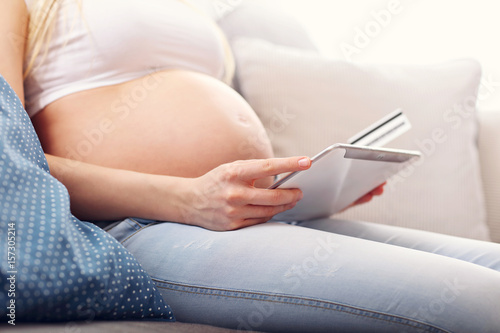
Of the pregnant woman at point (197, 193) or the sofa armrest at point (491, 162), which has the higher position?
the pregnant woman at point (197, 193)

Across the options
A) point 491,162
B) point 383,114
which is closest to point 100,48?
point 383,114

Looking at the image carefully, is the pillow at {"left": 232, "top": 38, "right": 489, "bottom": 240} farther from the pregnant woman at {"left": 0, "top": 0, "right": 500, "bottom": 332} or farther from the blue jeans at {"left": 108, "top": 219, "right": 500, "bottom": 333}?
the blue jeans at {"left": 108, "top": 219, "right": 500, "bottom": 333}

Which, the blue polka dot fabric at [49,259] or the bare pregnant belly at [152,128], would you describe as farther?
the bare pregnant belly at [152,128]

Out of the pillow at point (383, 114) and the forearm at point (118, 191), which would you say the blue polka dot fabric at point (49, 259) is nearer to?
the forearm at point (118, 191)

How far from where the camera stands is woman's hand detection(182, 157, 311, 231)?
0.64 meters

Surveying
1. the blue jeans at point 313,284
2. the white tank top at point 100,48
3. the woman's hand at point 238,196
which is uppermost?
the white tank top at point 100,48

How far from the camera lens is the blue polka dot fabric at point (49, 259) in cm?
45

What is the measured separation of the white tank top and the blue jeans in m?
0.41

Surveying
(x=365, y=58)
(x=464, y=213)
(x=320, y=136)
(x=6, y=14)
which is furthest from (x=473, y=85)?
(x=6, y=14)

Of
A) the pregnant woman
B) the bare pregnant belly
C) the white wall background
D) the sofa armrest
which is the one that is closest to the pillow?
the sofa armrest

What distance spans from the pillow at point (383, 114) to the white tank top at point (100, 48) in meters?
0.31

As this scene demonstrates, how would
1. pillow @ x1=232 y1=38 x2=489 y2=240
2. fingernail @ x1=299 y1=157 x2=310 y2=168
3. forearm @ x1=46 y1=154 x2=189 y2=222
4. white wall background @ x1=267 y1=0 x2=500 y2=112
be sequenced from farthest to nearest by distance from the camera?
white wall background @ x1=267 y1=0 x2=500 y2=112
pillow @ x1=232 y1=38 x2=489 y2=240
forearm @ x1=46 y1=154 x2=189 y2=222
fingernail @ x1=299 y1=157 x2=310 y2=168

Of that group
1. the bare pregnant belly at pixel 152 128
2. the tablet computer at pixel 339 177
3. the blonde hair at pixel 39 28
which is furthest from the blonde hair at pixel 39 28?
the tablet computer at pixel 339 177

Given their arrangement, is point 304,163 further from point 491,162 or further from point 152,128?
point 491,162
